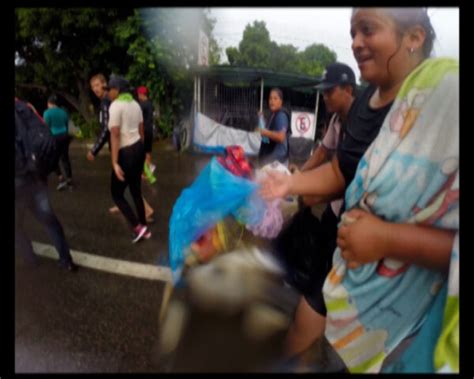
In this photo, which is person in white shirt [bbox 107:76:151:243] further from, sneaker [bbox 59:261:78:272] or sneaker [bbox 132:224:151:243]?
sneaker [bbox 59:261:78:272]

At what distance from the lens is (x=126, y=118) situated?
98 cm

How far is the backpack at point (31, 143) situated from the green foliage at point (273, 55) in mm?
632

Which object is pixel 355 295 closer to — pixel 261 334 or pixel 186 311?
pixel 261 334

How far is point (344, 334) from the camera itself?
97 cm

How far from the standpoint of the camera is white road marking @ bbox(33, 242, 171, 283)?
102 cm

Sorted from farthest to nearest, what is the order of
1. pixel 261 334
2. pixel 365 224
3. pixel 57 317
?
pixel 261 334, pixel 57 317, pixel 365 224

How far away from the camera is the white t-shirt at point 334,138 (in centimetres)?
102

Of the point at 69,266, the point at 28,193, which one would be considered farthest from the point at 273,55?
the point at 69,266

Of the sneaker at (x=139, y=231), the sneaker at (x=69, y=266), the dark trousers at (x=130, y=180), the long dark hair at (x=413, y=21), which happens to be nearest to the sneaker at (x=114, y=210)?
the dark trousers at (x=130, y=180)

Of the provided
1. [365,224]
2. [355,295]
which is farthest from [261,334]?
[365,224]

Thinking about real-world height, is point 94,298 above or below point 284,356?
above

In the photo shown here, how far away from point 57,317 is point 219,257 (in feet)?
2.06

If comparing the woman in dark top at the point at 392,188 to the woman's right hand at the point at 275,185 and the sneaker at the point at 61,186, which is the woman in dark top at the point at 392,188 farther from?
the sneaker at the point at 61,186

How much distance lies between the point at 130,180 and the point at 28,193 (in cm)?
32
